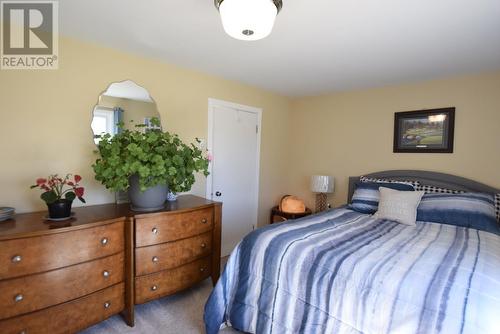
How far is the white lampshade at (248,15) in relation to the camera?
46.1 inches

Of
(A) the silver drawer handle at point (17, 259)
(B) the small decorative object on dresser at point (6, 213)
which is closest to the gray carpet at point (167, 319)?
(A) the silver drawer handle at point (17, 259)

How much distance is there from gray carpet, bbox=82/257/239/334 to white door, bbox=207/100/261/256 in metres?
1.03

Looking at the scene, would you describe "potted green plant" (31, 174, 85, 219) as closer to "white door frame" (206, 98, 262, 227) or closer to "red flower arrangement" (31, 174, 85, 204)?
"red flower arrangement" (31, 174, 85, 204)

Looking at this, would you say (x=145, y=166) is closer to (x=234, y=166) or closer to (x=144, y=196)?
(x=144, y=196)

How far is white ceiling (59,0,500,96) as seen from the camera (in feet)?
5.06

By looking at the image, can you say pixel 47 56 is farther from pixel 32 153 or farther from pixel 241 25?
pixel 241 25

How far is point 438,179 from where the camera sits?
2756mm

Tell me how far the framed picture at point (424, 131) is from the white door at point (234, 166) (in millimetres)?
1736

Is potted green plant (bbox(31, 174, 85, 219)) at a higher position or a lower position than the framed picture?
lower

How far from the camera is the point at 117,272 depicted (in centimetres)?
181

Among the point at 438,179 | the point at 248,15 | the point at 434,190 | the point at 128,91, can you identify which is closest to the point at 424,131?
the point at 438,179

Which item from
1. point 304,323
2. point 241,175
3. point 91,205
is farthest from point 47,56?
point 304,323

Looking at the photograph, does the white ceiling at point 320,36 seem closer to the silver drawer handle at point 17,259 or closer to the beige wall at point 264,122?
the beige wall at point 264,122

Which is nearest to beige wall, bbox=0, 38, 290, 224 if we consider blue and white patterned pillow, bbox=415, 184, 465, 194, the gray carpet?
the gray carpet
